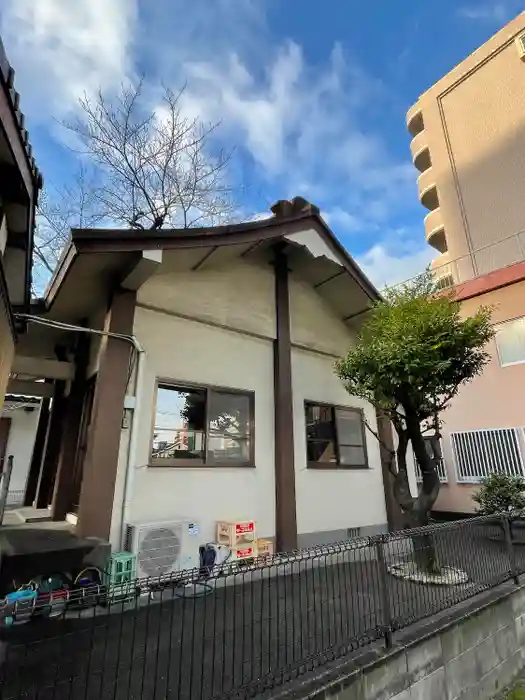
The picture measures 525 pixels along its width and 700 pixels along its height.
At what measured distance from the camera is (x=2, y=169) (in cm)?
370

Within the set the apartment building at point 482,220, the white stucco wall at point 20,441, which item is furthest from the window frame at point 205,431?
the white stucco wall at point 20,441

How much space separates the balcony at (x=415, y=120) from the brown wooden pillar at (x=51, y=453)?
23184 mm

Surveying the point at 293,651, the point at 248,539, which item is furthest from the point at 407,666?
the point at 248,539

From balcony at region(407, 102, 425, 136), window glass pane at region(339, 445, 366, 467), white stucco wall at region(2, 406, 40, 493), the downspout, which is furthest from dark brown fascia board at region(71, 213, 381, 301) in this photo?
balcony at region(407, 102, 425, 136)

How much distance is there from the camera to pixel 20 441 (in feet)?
40.0

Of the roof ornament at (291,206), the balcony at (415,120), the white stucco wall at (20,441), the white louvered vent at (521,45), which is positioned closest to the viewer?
the roof ornament at (291,206)

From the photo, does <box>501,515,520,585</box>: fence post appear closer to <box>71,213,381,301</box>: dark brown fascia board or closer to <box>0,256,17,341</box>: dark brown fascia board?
<box>71,213,381,301</box>: dark brown fascia board

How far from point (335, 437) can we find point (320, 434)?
32 centimetres

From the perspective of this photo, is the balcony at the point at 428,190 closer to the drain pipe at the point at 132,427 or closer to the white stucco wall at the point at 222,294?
the white stucco wall at the point at 222,294

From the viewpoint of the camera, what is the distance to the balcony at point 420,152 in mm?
20281

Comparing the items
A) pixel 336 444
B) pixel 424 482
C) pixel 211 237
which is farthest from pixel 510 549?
pixel 211 237

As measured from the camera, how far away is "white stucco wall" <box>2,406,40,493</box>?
11.9m

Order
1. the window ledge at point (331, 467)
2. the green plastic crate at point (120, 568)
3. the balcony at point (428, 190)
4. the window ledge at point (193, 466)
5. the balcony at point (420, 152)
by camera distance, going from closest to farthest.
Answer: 1. the green plastic crate at point (120, 568)
2. the window ledge at point (193, 466)
3. the window ledge at point (331, 467)
4. the balcony at point (428, 190)
5. the balcony at point (420, 152)

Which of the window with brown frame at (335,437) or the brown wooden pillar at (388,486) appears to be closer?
the window with brown frame at (335,437)
